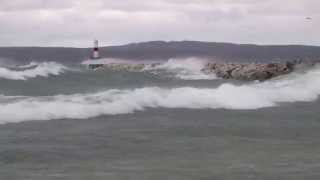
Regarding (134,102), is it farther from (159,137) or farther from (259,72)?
(259,72)

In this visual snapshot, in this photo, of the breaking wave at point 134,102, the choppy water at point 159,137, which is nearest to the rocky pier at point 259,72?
the breaking wave at point 134,102

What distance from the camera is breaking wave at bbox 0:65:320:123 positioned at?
19.8m

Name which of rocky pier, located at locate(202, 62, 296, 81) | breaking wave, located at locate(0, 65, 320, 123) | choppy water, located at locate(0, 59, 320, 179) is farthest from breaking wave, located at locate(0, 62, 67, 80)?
choppy water, located at locate(0, 59, 320, 179)

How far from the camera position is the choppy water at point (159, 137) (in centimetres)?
1182

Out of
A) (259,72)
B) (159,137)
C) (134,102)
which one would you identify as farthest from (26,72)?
(159,137)

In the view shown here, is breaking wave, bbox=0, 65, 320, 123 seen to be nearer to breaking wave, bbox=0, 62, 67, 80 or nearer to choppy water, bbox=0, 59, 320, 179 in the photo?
choppy water, bbox=0, 59, 320, 179

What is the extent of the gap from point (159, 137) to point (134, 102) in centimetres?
713

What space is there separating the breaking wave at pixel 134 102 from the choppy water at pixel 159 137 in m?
0.03

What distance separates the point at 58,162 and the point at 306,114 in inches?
376

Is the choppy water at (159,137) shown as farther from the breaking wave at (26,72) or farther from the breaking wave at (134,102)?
the breaking wave at (26,72)

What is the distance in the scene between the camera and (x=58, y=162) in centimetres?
1255

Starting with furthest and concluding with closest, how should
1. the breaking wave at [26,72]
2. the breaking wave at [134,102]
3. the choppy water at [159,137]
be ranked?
1. the breaking wave at [26,72]
2. the breaking wave at [134,102]
3. the choppy water at [159,137]

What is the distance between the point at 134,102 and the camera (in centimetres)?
2256

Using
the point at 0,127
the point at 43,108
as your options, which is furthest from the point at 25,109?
the point at 0,127
